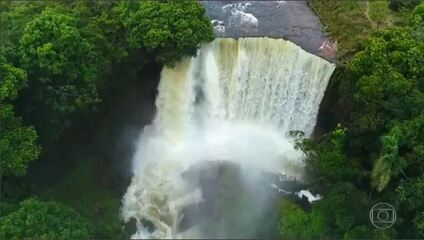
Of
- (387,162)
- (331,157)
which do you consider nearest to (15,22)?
(331,157)

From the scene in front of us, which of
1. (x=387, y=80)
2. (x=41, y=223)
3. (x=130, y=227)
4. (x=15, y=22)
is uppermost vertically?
(x=387, y=80)

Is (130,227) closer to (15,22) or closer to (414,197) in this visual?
(15,22)

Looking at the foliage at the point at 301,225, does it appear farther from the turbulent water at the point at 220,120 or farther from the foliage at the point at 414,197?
the foliage at the point at 414,197

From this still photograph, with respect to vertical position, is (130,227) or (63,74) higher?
(63,74)

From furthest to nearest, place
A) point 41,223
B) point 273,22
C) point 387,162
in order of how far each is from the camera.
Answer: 1. point 273,22
2. point 41,223
3. point 387,162

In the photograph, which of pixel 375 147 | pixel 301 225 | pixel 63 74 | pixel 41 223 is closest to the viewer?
pixel 41 223

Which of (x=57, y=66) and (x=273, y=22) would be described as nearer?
(x=57, y=66)
